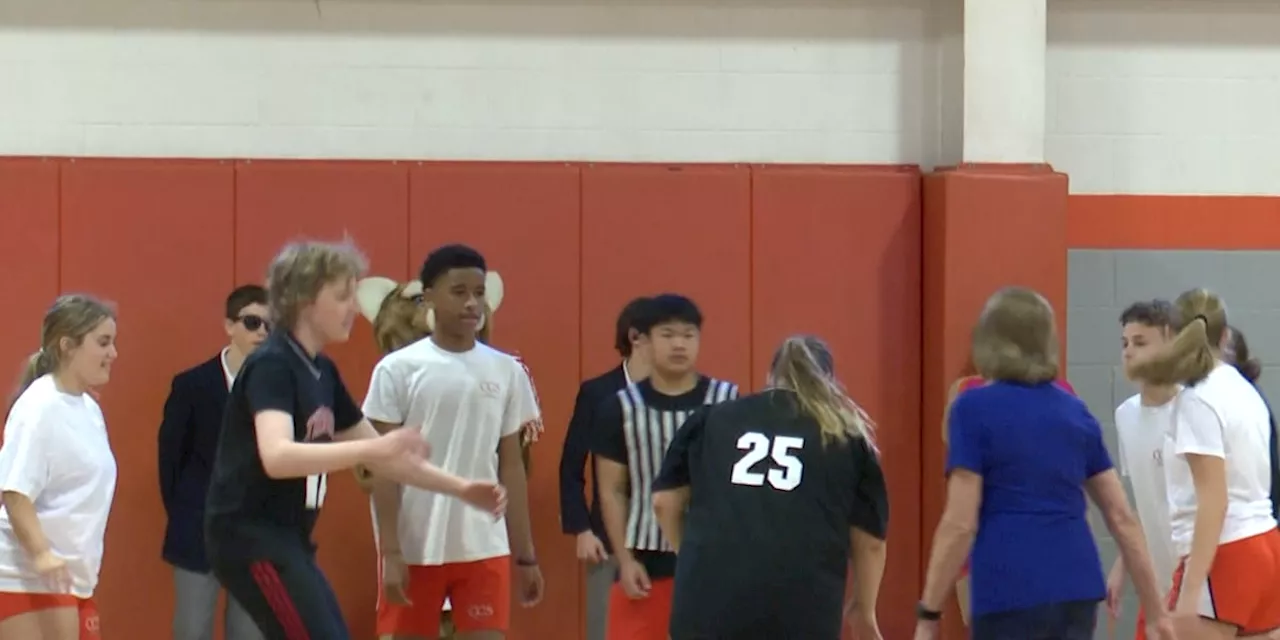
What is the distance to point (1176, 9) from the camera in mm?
7051

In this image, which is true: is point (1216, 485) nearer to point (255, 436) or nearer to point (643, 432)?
point (643, 432)

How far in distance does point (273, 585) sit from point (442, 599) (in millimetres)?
1301

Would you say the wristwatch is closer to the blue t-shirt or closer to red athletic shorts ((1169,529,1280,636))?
the blue t-shirt

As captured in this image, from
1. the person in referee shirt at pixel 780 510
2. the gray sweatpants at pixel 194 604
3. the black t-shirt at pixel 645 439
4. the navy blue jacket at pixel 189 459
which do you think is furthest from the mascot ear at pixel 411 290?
the person in referee shirt at pixel 780 510

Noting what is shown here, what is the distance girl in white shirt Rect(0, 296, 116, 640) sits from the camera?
4566 mm

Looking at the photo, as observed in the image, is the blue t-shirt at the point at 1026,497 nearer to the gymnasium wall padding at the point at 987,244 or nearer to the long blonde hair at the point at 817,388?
the long blonde hair at the point at 817,388

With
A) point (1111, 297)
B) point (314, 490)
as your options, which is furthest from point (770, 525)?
point (1111, 297)

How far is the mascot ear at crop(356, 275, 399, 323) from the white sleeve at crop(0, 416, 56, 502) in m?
1.97

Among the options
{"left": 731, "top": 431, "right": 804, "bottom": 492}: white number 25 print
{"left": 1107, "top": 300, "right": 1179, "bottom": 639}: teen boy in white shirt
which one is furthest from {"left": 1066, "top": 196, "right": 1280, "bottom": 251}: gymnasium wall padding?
{"left": 731, "top": 431, "right": 804, "bottom": 492}: white number 25 print

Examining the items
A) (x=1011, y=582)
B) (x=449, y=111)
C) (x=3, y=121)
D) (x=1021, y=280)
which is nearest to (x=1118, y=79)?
(x=1021, y=280)

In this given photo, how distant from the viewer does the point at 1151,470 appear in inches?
195

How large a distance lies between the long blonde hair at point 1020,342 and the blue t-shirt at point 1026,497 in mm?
45

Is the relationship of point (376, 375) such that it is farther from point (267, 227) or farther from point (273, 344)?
point (267, 227)

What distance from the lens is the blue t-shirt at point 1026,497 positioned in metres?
3.93
